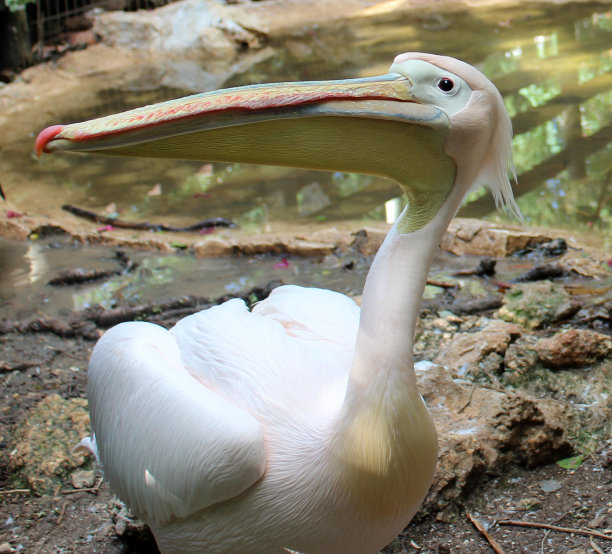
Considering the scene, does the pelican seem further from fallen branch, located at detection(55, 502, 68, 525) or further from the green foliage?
the green foliage

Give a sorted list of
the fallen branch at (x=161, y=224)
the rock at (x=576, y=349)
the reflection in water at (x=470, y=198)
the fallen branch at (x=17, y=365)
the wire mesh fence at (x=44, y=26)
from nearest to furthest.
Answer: the rock at (x=576, y=349)
the fallen branch at (x=17, y=365)
the fallen branch at (x=161, y=224)
the reflection in water at (x=470, y=198)
the wire mesh fence at (x=44, y=26)

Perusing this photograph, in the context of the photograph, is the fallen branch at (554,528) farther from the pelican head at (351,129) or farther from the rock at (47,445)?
the rock at (47,445)

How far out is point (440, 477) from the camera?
2.75m

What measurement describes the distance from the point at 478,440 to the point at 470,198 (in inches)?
146

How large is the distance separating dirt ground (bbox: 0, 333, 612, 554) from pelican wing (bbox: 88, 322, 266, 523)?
0.45 metres

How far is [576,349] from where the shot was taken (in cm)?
329

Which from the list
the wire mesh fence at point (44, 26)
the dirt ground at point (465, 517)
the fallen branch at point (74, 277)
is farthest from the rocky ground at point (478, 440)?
the wire mesh fence at point (44, 26)

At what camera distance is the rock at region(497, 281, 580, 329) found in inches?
148

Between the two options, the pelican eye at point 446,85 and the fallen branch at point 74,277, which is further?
the fallen branch at point 74,277

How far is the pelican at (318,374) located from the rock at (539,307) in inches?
69.2

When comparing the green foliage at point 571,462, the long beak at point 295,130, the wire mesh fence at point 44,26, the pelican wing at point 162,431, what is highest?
the long beak at point 295,130

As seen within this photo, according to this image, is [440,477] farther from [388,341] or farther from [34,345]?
[34,345]

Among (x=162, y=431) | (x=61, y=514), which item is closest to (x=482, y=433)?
(x=162, y=431)

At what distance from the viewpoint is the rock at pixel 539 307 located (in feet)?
12.3
